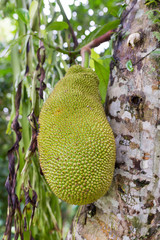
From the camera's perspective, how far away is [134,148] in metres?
0.74

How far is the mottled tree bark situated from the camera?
700 millimetres

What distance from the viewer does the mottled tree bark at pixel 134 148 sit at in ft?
2.30

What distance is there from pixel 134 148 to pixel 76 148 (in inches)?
8.0

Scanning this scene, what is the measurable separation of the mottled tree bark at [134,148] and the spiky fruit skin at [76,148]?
0.22ft

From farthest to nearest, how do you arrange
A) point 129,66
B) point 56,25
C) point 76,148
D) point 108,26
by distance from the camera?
point 56,25
point 108,26
point 129,66
point 76,148

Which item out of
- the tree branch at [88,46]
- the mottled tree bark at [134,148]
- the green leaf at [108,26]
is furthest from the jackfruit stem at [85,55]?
the mottled tree bark at [134,148]

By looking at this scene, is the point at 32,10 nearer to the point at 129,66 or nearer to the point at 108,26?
the point at 108,26

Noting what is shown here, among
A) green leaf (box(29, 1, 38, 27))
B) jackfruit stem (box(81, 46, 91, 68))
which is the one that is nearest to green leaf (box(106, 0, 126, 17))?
jackfruit stem (box(81, 46, 91, 68))

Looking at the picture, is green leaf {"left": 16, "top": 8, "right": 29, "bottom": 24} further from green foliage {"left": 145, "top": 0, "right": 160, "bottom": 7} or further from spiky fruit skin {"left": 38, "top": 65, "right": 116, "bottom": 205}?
green foliage {"left": 145, "top": 0, "right": 160, "bottom": 7}

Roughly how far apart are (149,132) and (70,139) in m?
0.26

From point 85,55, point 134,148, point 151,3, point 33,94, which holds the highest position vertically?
point 151,3

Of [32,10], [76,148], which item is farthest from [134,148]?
[32,10]

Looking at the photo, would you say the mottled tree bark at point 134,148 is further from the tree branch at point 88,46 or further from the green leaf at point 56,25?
the green leaf at point 56,25

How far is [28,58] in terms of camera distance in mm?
999
